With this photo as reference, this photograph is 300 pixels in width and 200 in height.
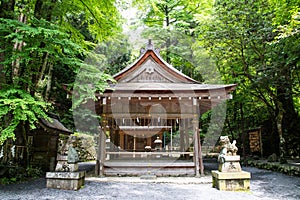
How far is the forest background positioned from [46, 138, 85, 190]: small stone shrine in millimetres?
1462

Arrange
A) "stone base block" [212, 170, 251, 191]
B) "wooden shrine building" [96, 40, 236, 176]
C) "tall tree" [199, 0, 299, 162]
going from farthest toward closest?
"tall tree" [199, 0, 299, 162], "wooden shrine building" [96, 40, 236, 176], "stone base block" [212, 170, 251, 191]

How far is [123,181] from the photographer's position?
26.1ft

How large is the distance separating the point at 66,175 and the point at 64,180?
14cm

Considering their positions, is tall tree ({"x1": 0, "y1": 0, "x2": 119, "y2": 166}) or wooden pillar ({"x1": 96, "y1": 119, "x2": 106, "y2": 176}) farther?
wooden pillar ({"x1": 96, "y1": 119, "x2": 106, "y2": 176})

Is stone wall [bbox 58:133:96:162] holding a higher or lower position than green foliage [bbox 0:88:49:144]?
lower

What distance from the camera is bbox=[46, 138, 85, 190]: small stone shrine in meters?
6.49

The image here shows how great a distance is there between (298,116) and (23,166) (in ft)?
48.8

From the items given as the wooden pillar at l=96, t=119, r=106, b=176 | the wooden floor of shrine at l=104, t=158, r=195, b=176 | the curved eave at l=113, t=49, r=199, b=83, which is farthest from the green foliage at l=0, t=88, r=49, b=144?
the curved eave at l=113, t=49, r=199, b=83

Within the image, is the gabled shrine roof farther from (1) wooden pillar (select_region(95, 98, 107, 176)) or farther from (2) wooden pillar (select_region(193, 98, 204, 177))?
(1) wooden pillar (select_region(95, 98, 107, 176))

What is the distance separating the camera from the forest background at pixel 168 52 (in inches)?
254

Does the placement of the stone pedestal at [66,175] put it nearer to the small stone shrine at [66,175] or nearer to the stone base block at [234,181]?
the small stone shrine at [66,175]

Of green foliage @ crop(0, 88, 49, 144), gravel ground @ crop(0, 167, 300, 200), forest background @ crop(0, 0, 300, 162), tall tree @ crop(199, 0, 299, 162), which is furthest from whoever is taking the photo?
tall tree @ crop(199, 0, 299, 162)

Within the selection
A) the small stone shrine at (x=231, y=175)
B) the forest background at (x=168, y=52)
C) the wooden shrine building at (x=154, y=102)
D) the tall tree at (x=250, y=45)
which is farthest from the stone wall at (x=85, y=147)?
the small stone shrine at (x=231, y=175)

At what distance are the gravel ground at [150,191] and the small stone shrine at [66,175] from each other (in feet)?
0.73
